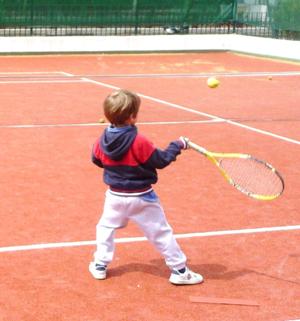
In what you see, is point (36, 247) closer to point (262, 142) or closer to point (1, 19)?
point (262, 142)

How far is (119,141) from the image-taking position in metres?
4.99

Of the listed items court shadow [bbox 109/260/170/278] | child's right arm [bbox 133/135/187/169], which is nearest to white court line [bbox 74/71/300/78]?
court shadow [bbox 109/260/170/278]

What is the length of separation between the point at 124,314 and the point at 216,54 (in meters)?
20.7

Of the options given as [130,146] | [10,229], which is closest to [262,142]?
[10,229]

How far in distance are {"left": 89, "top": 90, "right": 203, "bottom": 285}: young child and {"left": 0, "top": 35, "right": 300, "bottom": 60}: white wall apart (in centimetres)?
1800

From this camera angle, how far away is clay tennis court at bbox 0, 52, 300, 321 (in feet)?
16.1

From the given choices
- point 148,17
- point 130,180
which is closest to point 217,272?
point 130,180

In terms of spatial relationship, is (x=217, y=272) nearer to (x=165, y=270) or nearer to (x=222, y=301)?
(x=165, y=270)

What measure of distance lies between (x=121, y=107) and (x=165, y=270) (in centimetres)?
123

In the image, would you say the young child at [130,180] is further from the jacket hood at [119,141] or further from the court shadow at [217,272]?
the court shadow at [217,272]

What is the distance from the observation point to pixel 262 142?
1026 centimetres

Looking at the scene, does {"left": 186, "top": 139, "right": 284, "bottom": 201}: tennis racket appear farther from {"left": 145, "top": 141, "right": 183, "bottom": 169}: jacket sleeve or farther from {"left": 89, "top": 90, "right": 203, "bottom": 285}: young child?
{"left": 89, "top": 90, "right": 203, "bottom": 285}: young child

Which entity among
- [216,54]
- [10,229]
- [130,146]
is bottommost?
[216,54]

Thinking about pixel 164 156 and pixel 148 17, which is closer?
pixel 164 156
